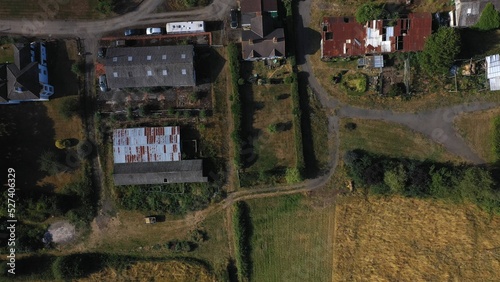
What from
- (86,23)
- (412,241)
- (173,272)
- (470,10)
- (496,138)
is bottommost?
(173,272)

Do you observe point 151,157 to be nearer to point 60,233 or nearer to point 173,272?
point 173,272

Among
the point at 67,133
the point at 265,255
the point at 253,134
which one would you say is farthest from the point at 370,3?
the point at 67,133

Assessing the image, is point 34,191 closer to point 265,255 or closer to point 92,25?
point 92,25

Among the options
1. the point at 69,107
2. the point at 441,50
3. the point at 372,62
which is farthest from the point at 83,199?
the point at 441,50

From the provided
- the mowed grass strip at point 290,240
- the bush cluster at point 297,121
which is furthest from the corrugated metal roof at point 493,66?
the mowed grass strip at point 290,240

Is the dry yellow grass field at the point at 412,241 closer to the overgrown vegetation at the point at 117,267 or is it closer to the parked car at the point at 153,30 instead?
the overgrown vegetation at the point at 117,267

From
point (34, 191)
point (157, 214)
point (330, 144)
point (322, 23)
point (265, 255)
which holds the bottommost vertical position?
point (265, 255)

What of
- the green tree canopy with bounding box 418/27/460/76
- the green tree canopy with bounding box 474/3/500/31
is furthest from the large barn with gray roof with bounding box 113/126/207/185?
the green tree canopy with bounding box 474/3/500/31
